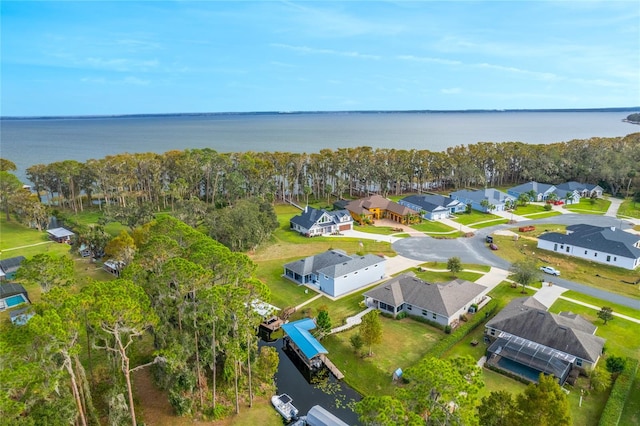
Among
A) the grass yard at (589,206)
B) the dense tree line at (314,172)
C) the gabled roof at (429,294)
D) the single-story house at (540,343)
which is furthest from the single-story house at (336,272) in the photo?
the grass yard at (589,206)

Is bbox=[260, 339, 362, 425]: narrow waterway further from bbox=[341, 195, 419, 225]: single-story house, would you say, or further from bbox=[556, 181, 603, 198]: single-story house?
bbox=[556, 181, 603, 198]: single-story house

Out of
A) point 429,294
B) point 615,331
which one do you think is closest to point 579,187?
point 615,331

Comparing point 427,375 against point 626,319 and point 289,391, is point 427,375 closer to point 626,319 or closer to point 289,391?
point 289,391

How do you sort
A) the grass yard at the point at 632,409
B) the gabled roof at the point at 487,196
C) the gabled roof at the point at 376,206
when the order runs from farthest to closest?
1. the gabled roof at the point at 487,196
2. the gabled roof at the point at 376,206
3. the grass yard at the point at 632,409

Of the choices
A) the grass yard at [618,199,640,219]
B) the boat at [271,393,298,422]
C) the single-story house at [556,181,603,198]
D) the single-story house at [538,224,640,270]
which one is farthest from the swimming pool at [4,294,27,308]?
the single-story house at [556,181,603,198]

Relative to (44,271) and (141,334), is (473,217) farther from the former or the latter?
(44,271)

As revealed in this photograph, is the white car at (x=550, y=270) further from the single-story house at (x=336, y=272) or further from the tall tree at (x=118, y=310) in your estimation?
the tall tree at (x=118, y=310)

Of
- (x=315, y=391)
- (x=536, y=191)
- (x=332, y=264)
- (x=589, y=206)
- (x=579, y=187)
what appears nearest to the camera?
(x=315, y=391)
